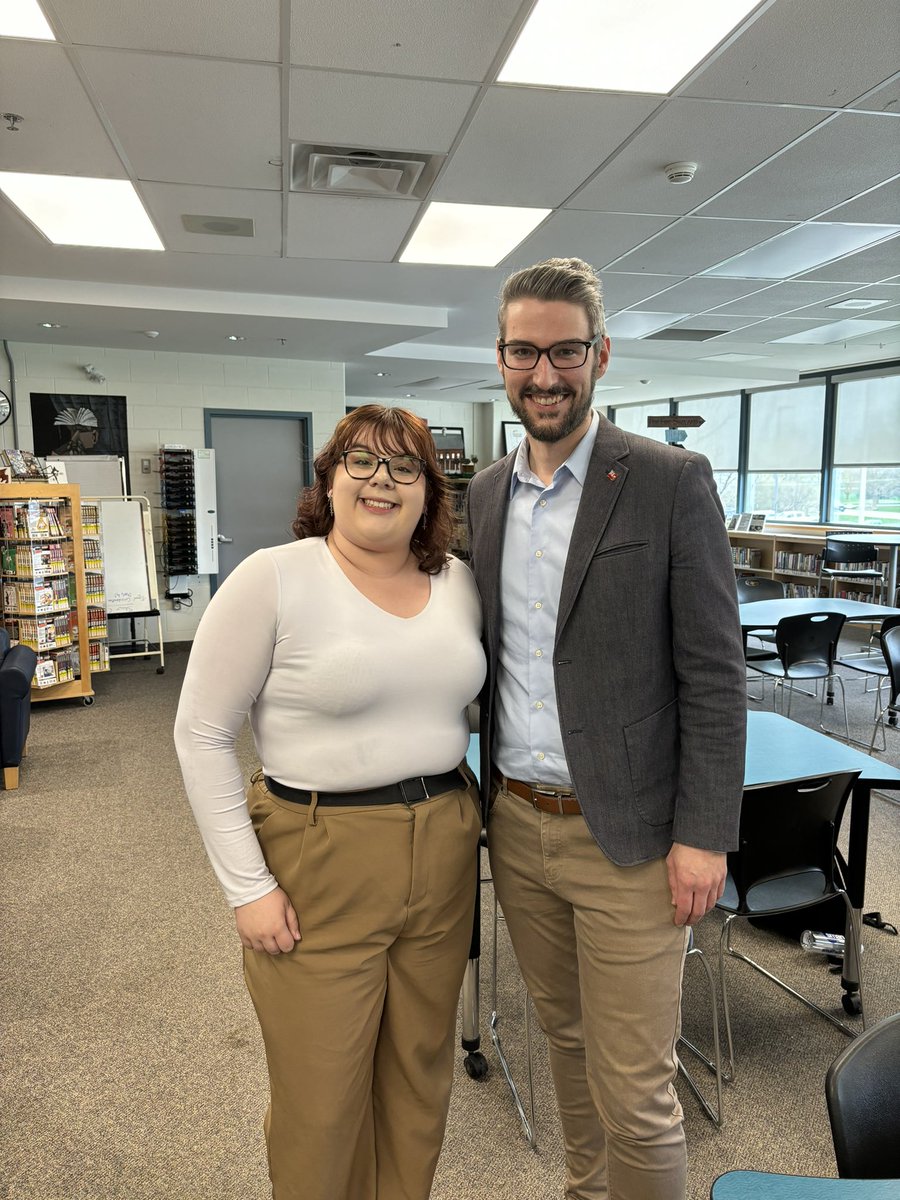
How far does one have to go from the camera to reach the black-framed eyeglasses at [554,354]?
4.54ft

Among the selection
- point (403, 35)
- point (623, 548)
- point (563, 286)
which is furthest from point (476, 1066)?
point (403, 35)

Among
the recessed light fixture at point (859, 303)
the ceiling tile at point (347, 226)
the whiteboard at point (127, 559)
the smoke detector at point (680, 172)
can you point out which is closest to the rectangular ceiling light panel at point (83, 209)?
the ceiling tile at point (347, 226)

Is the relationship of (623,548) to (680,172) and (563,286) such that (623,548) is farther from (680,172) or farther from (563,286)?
(680,172)

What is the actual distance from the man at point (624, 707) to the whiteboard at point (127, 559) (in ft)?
20.8

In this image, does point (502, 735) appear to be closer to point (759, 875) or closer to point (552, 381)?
point (552, 381)

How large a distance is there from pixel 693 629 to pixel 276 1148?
1.19 m

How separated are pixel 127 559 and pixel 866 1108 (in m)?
7.18

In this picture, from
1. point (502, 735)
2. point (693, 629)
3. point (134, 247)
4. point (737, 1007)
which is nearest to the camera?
point (693, 629)

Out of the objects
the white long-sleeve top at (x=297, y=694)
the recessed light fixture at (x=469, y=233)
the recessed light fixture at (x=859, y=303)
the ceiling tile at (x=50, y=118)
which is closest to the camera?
the white long-sleeve top at (x=297, y=694)

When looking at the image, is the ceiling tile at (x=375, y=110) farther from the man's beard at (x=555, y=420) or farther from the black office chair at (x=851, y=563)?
the black office chair at (x=851, y=563)

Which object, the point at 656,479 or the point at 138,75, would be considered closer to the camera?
the point at 656,479

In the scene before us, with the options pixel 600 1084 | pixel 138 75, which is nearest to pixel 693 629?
pixel 600 1084

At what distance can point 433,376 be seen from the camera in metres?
10.1

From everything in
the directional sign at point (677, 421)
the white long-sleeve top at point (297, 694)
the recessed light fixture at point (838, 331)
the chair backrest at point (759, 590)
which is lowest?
the chair backrest at point (759, 590)
